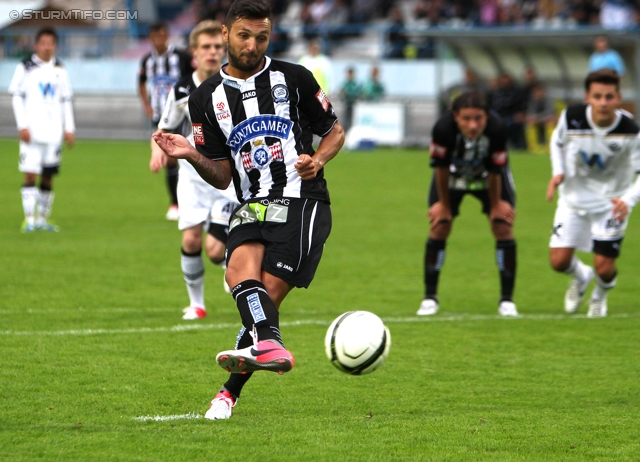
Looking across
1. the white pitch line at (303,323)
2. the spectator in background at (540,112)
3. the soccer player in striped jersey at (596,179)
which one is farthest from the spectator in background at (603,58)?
the white pitch line at (303,323)

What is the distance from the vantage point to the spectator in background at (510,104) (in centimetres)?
2542

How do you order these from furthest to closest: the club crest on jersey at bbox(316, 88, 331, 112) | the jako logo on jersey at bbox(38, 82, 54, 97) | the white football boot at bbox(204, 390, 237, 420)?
the jako logo on jersey at bbox(38, 82, 54, 97)
the club crest on jersey at bbox(316, 88, 331, 112)
the white football boot at bbox(204, 390, 237, 420)

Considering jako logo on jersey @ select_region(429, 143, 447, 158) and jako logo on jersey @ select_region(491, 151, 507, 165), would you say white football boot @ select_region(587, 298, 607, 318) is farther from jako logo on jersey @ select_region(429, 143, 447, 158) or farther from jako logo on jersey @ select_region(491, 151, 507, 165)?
jako logo on jersey @ select_region(429, 143, 447, 158)

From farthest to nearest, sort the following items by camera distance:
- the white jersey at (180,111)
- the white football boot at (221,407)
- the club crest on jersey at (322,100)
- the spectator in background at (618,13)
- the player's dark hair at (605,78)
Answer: the spectator in background at (618,13)
the player's dark hair at (605,78)
the white jersey at (180,111)
the club crest on jersey at (322,100)
the white football boot at (221,407)

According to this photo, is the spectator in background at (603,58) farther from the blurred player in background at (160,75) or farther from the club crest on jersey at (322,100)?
the club crest on jersey at (322,100)

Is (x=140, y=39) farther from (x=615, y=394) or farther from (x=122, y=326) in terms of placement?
(x=615, y=394)

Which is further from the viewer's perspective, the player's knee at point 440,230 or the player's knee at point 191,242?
the player's knee at point 440,230

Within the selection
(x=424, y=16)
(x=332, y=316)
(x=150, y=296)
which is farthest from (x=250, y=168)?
(x=424, y=16)

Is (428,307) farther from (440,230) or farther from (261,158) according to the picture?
(261,158)

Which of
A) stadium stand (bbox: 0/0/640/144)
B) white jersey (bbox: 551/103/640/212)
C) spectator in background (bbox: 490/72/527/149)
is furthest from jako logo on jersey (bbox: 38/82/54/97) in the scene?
stadium stand (bbox: 0/0/640/144)

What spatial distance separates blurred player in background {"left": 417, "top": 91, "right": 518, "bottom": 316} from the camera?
8.27 meters

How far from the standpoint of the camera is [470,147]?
8.36m

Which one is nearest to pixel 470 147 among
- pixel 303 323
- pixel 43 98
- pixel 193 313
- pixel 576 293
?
pixel 576 293

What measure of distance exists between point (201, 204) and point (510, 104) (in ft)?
60.5
